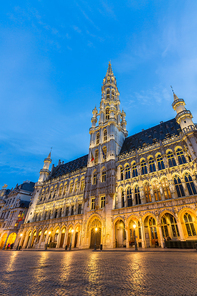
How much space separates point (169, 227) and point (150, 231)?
312 centimetres

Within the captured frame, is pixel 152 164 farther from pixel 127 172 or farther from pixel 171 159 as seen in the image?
pixel 127 172

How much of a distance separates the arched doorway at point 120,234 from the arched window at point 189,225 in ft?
36.4

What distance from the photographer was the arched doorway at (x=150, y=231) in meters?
25.0

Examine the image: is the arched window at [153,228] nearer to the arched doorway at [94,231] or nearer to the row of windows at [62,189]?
the arched doorway at [94,231]

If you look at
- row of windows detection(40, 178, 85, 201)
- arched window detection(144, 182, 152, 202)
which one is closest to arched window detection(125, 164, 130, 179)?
arched window detection(144, 182, 152, 202)

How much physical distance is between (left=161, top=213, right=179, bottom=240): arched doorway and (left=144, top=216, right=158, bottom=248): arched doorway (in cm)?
142

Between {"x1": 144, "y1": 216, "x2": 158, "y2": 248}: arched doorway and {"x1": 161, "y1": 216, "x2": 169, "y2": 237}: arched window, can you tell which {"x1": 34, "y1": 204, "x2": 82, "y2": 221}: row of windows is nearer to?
{"x1": 144, "y1": 216, "x2": 158, "y2": 248}: arched doorway

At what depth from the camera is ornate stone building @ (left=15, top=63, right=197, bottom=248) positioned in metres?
24.5

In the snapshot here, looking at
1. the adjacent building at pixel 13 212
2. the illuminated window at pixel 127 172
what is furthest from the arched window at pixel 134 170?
the adjacent building at pixel 13 212

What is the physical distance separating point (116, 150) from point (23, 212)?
4056 centimetres

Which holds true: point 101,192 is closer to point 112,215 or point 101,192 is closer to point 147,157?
point 112,215

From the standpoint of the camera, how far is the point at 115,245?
27719 millimetres

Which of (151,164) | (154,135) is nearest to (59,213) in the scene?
(151,164)

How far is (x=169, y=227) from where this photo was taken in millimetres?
24875
